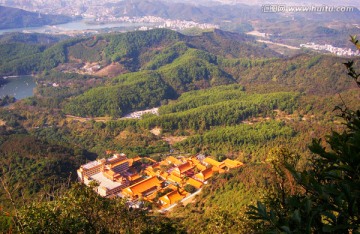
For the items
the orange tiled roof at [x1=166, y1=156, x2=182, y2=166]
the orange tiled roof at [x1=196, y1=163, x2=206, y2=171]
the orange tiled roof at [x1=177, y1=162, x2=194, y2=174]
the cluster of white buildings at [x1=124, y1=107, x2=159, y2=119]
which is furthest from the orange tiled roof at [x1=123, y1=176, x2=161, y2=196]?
the cluster of white buildings at [x1=124, y1=107, x2=159, y2=119]

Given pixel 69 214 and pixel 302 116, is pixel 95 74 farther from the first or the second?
pixel 69 214

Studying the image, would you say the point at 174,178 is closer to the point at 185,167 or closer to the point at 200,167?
the point at 185,167

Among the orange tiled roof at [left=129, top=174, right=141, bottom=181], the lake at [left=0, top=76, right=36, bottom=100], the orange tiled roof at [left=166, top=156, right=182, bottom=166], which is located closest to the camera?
the orange tiled roof at [left=129, top=174, right=141, bottom=181]

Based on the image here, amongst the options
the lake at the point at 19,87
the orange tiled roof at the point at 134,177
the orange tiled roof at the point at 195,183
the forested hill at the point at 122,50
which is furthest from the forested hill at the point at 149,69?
the orange tiled roof at the point at 195,183

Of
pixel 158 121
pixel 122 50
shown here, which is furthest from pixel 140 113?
pixel 122 50

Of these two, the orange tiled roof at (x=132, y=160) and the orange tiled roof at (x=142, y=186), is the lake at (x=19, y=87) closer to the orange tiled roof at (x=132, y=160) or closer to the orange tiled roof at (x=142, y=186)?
the orange tiled roof at (x=132, y=160)

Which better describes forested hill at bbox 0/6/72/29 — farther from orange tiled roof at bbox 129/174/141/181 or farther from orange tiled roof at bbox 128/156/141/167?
orange tiled roof at bbox 129/174/141/181
